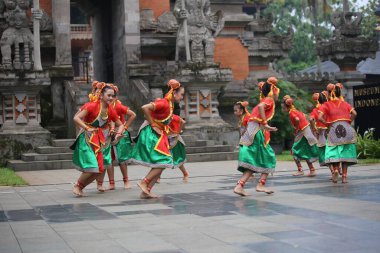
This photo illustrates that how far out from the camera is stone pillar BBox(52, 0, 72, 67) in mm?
23109

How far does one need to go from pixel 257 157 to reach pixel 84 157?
2816 mm

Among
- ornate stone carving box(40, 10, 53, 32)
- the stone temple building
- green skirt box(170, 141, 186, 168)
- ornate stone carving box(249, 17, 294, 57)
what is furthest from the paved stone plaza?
ornate stone carving box(249, 17, 294, 57)

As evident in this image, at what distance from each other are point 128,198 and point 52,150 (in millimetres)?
8875

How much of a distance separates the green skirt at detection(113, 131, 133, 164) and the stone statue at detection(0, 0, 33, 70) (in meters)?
9.10

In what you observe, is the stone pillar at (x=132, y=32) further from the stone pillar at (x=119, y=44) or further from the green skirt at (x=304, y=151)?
the green skirt at (x=304, y=151)

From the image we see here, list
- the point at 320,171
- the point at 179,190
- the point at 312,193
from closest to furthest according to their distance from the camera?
the point at 312,193 → the point at 179,190 → the point at 320,171

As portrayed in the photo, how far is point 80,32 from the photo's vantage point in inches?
1773

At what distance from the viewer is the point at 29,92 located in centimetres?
2022

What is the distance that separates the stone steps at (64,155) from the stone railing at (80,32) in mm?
25151

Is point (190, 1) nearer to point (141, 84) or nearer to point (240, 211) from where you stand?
point (141, 84)

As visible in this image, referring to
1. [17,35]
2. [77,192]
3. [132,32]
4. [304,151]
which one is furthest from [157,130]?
Answer: [132,32]

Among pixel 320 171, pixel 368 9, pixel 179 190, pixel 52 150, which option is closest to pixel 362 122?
pixel 320 171

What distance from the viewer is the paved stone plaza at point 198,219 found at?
648cm

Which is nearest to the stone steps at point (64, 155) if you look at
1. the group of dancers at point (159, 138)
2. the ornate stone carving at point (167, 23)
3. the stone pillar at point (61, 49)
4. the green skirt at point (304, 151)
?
the stone pillar at point (61, 49)
